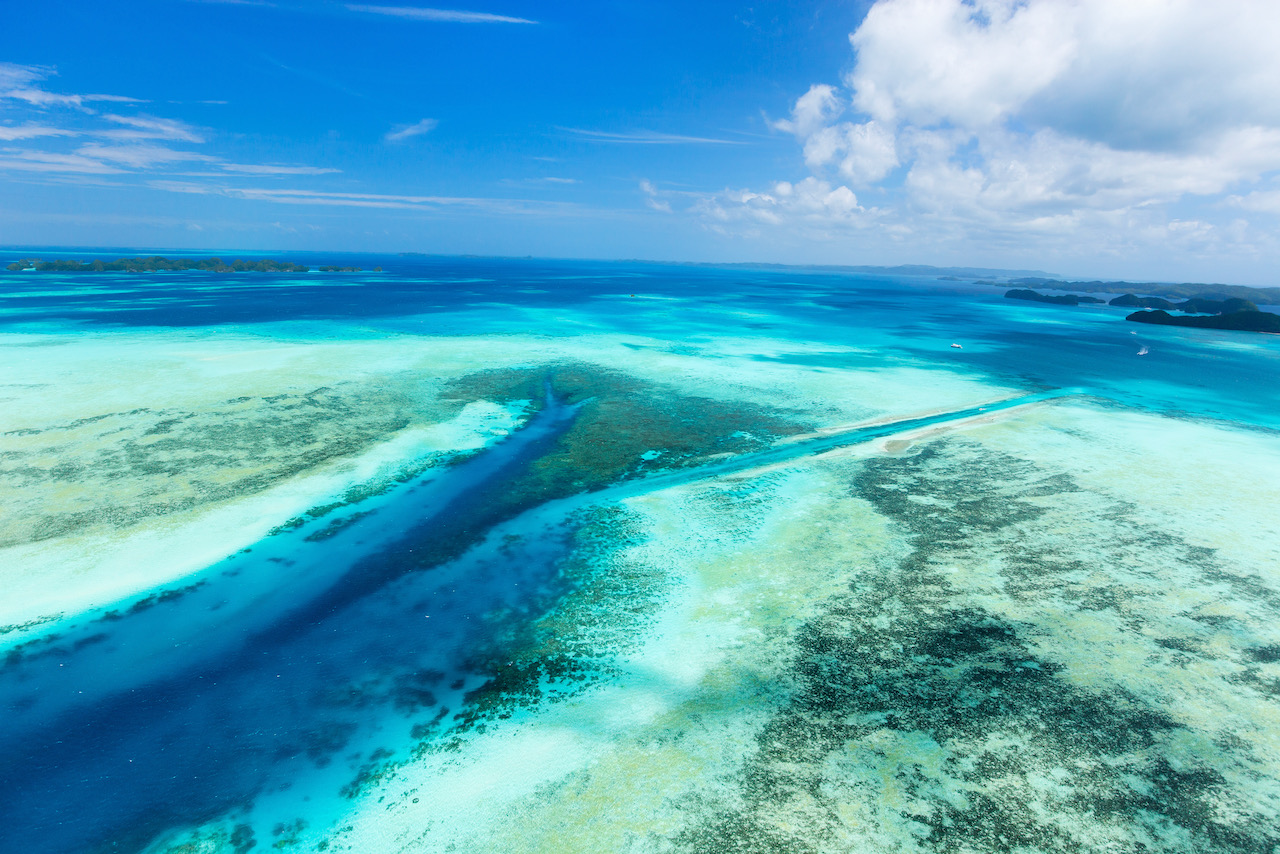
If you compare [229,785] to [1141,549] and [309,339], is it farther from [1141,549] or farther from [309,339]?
[309,339]

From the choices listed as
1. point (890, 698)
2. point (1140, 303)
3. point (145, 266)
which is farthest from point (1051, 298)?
point (145, 266)

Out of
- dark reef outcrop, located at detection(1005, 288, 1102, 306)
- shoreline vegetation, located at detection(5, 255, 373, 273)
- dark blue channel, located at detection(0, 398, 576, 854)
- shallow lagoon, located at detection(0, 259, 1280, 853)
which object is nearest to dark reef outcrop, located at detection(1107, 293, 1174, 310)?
dark reef outcrop, located at detection(1005, 288, 1102, 306)

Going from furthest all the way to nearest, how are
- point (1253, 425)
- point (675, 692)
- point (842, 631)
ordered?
1. point (1253, 425)
2. point (842, 631)
3. point (675, 692)

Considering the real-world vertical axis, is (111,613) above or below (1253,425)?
below

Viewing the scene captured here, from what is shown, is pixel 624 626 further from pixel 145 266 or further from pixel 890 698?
pixel 145 266

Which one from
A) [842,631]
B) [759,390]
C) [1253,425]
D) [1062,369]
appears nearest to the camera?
[842,631]

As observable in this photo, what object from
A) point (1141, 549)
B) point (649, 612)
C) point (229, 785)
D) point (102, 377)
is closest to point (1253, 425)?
point (1141, 549)

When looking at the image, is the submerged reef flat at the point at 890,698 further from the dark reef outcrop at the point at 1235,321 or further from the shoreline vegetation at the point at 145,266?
the shoreline vegetation at the point at 145,266
